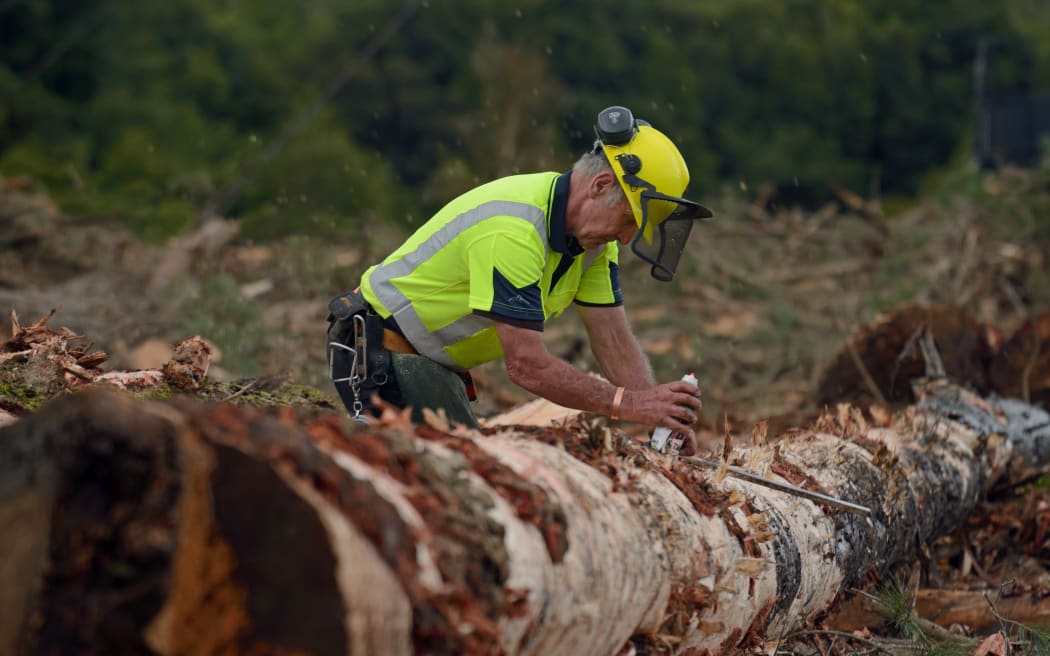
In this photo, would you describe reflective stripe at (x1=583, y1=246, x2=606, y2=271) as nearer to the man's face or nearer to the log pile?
the man's face

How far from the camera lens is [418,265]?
434 centimetres

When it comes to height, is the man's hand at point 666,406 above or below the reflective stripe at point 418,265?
below

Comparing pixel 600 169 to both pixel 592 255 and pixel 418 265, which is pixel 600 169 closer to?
pixel 592 255

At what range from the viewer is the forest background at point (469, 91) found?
25.3 m

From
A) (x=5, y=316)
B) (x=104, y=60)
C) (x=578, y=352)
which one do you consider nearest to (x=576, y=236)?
(x=578, y=352)

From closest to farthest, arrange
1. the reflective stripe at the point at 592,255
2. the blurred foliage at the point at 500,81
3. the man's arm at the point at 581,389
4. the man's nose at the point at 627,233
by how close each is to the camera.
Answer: the man's arm at the point at 581,389, the man's nose at the point at 627,233, the reflective stripe at the point at 592,255, the blurred foliage at the point at 500,81

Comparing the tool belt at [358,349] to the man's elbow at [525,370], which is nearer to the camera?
the man's elbow at [525,370]

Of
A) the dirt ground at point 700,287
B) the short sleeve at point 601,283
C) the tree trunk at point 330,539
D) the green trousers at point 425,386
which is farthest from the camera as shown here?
A: the dirt ground at point 700,287

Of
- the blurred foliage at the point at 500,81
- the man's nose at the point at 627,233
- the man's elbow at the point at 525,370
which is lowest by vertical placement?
the man's elbow at the point at 525,370

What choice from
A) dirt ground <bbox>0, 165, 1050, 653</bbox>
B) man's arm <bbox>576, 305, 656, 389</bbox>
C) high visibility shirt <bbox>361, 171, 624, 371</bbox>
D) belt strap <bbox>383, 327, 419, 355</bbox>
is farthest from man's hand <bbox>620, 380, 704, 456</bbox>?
dirt ground <bbox>0, 165, 1050, 653</bbox>

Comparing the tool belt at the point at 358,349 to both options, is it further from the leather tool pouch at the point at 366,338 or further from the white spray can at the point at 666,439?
the white spray can at the point at 666,439

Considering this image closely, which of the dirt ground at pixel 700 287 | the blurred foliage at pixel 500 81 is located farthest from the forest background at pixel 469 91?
the dirt ground at pixel 700 287

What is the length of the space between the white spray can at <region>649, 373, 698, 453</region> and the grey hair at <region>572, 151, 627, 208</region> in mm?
660

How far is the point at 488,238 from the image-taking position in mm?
4062
